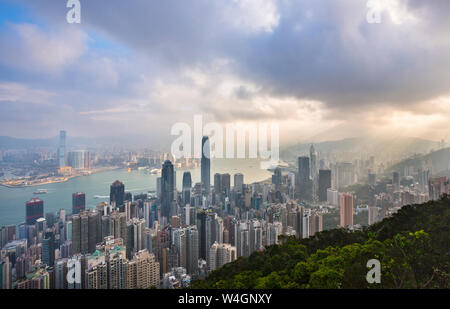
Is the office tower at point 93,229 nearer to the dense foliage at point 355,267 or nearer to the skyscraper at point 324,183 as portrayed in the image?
the dense foliage at point 355,267

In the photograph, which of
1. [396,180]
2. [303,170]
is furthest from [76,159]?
[396,180]

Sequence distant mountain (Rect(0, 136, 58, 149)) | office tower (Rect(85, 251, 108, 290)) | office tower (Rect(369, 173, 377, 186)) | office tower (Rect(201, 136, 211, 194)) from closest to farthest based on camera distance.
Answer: office tower (Rect(85, 251, 108, 290)) < distant mountain (Rect(0, 136, 58, 149)) < office tower (Rect(201, 136, 211, 194)) < office tower (Rect(369, 173, 377, 186))

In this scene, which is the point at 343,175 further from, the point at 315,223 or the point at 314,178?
the point at 315,223

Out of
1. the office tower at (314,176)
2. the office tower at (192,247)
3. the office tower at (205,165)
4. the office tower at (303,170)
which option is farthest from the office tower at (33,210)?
the office tower at (314,176)

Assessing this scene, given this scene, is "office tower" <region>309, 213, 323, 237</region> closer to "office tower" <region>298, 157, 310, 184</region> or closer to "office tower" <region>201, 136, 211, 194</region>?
"office tower" <region>298, 157, 310, 184</region>

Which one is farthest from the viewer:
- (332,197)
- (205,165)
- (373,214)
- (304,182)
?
(304,182)

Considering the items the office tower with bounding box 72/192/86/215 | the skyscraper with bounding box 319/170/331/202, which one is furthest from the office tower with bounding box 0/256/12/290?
the skyscraper with bounding box 319/170/331/202
